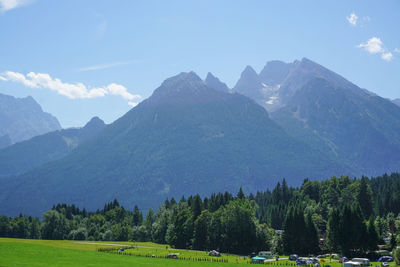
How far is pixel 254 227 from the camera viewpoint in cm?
12706

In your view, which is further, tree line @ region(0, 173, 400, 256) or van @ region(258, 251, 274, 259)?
tree line @ region(0, 173, 400, 256)

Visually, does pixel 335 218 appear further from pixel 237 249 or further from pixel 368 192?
pixel 368 192

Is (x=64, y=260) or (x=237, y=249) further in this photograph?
(x=237, y=249)

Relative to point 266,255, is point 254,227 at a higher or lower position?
higher

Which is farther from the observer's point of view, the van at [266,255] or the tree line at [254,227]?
the tree line at [254,227]

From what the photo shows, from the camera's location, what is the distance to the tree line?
114 m

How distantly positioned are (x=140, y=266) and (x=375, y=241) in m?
62.9

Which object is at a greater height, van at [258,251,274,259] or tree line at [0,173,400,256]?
tree line at [0,173,400,256]

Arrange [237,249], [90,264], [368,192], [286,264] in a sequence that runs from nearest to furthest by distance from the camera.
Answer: [90,264], [286,264], [237,249], [368,192]

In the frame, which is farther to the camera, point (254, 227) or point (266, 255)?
point (254, 227)

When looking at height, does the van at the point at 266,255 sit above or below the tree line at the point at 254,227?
below

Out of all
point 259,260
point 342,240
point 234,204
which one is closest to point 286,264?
point 259,260

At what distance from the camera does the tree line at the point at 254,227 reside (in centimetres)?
11444

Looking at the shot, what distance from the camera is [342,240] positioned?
113 metres
